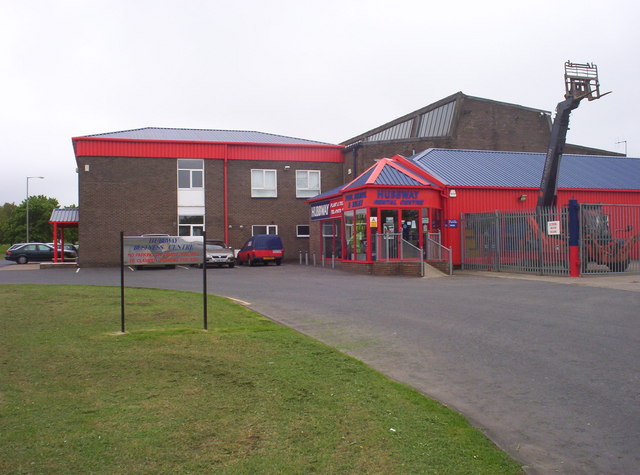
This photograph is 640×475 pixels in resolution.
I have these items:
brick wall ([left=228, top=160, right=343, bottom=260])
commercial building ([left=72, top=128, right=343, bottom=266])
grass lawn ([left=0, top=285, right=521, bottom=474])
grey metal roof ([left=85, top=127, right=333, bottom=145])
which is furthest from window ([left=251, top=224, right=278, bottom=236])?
grass lawn ([left=0, top=285, right=521, bottom=474])

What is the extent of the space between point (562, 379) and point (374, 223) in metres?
17.7

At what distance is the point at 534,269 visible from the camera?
21.3 meters

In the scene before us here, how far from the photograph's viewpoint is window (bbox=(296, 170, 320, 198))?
36469 millimetres

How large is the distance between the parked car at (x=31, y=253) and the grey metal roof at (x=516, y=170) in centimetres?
2982

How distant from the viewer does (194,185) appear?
34750 millimetres

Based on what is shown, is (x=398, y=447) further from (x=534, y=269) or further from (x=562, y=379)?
(x=534, y=269)

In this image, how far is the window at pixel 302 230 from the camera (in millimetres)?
36344

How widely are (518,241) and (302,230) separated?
16841 millimetres

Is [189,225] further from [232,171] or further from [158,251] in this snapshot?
[158,251]

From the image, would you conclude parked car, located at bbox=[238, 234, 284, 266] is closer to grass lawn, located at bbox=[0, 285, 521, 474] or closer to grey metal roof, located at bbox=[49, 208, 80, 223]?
grey metal roof, located at bbox=[49, 208, 80, 223]

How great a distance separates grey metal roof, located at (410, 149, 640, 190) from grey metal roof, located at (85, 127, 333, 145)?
1119cm

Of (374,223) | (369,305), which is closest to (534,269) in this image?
(374,223)

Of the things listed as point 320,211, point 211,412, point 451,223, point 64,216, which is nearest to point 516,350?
point 211,412

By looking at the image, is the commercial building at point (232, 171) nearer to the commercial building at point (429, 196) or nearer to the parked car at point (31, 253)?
the commercial building at point (429, 196)
